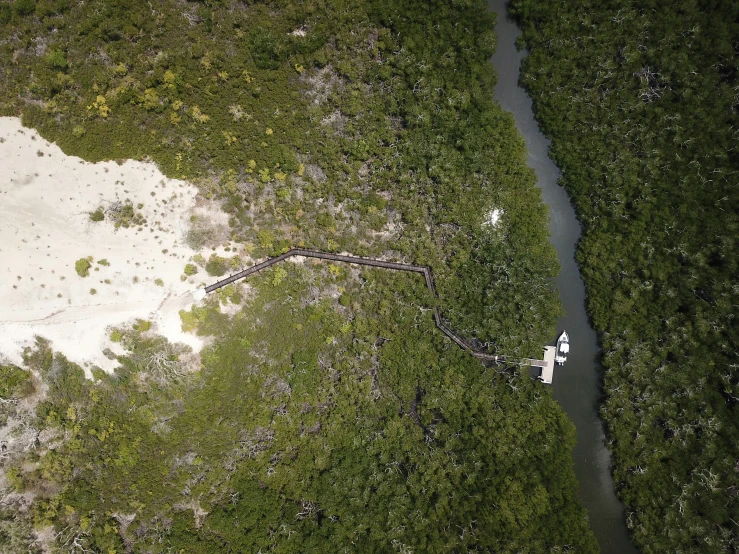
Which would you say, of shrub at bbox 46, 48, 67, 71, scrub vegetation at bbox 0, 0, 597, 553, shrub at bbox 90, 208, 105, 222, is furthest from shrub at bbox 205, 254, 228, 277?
shrub at bbox 46, 48, 67, 71

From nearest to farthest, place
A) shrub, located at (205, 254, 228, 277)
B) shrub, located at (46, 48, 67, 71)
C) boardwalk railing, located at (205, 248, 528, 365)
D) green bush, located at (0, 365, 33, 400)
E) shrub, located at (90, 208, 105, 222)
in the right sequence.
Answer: green bush, located at (0, 365, 33, 400) → shrub, located at (46, 48, 67, 71) → shrub, located at (90, 208, 105, 222) → shrub, located at (205, 254, 228, 277) → boardwalk railing, located at (205, 248, 528, 365)

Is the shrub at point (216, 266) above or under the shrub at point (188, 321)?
above

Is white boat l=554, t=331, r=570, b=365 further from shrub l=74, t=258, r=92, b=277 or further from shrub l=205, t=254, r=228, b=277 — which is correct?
shrub l=74, t=258, r=92, b=277

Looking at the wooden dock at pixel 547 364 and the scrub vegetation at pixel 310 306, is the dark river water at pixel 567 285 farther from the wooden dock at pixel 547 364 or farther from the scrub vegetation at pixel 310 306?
the scrub vegetation at pixel 310 306

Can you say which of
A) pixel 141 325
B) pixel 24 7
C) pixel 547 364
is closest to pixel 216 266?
pixel 141 325

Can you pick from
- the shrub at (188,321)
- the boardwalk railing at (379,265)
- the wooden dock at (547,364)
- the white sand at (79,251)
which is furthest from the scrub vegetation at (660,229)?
the white sand at (79,251)

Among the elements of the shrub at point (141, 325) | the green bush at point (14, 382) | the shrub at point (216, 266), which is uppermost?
the shrub at point (216, 266)
